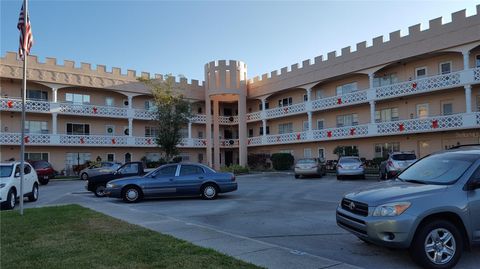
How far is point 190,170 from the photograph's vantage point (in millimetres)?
15516

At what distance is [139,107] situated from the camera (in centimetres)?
4372

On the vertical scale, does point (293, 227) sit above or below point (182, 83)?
below

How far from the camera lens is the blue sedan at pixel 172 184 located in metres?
15.0

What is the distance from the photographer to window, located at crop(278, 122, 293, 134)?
4291cm

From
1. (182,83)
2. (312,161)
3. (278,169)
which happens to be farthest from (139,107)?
(312,161)

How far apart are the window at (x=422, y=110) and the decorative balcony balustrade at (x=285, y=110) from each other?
36.5 ft

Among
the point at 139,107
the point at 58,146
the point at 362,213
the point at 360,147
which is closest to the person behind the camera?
the point at 362,213

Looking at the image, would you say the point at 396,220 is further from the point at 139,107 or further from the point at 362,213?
the point at 139,107

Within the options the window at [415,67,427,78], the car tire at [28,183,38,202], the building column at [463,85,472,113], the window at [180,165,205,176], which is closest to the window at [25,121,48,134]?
the car tire at [28,183,38,202]

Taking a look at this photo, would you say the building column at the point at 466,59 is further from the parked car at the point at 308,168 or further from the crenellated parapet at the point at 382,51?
the parked car at the point at 308,168

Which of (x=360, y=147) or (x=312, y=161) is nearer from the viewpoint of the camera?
(x=312, y=161)

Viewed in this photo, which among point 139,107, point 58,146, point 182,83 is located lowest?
point 58,146

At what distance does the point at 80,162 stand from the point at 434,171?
37644 mm

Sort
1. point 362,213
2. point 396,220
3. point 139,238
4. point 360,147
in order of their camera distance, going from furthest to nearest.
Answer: point 360,147 < point 139,238 < point 362,213 < point 396,220
